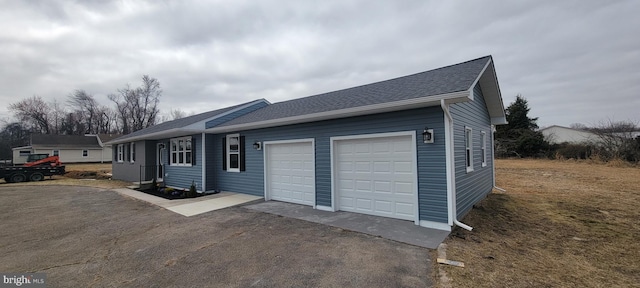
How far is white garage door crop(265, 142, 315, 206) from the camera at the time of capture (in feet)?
24.2

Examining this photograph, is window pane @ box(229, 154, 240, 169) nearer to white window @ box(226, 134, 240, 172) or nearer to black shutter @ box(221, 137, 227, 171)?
white window @ box(226, 134, 240, 172)

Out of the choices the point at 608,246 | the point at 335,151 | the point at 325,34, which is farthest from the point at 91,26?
the point at 608,246

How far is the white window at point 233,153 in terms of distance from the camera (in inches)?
367

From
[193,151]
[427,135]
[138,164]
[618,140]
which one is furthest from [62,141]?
[618,140]

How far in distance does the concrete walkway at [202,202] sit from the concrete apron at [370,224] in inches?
32.4

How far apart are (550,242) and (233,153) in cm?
885

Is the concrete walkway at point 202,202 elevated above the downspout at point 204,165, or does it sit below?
below

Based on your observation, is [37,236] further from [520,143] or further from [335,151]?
[520,143]

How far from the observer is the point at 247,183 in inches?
355

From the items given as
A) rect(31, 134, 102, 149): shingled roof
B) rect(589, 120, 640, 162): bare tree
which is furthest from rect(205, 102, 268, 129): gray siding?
rect(31, 134, 102, 149): shingled roof

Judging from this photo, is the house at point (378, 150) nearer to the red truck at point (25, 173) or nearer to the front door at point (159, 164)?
the front door at point (159, 164)

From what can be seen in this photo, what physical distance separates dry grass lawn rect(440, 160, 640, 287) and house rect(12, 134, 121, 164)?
39247 mm

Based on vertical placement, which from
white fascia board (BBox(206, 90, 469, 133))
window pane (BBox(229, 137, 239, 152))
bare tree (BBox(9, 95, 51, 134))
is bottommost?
window pane (BBox(229, 137, 239, 152))

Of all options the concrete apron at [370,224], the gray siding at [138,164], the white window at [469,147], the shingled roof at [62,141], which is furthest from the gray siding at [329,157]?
the shingled roof at [62,141]
